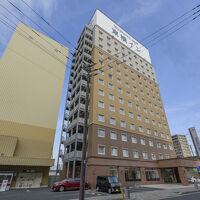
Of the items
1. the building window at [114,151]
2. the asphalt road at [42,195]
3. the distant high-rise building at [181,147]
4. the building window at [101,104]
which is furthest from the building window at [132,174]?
the distant high-rise building at [181,147]

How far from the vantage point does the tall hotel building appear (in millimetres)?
24031

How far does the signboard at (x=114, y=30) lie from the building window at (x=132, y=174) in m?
33.8

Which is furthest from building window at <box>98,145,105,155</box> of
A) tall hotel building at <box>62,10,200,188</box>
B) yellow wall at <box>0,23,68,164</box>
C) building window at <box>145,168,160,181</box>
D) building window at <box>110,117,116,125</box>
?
building window at <box>145,168,160,181</box>

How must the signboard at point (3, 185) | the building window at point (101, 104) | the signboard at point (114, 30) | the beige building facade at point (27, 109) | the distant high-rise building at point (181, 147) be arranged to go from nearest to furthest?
the signboard at point (3, 185) < the beige building facade at point (27, 109) < the building window at point (101, 104) < the signboard at point (114, 30) < the distant high-rise building at point (181, 147)

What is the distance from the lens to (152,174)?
28.0 metres

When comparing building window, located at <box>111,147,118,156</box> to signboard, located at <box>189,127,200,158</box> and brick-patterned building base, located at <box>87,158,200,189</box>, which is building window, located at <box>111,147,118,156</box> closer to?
brick-patterned building base, located at <box>87,158,200,189</box>

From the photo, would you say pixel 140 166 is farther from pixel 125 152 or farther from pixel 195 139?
pixel 195 139

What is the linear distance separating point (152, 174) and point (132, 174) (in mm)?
5996

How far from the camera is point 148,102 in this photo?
39.1 m

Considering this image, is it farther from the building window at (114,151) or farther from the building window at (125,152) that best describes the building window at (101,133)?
the building window at (125,152)

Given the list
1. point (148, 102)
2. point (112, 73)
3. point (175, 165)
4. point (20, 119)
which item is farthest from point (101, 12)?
point (175, 165)

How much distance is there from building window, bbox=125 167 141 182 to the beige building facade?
46.3 ft

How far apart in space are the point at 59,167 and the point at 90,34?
36.5m

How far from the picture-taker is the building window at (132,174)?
24.3 meters
